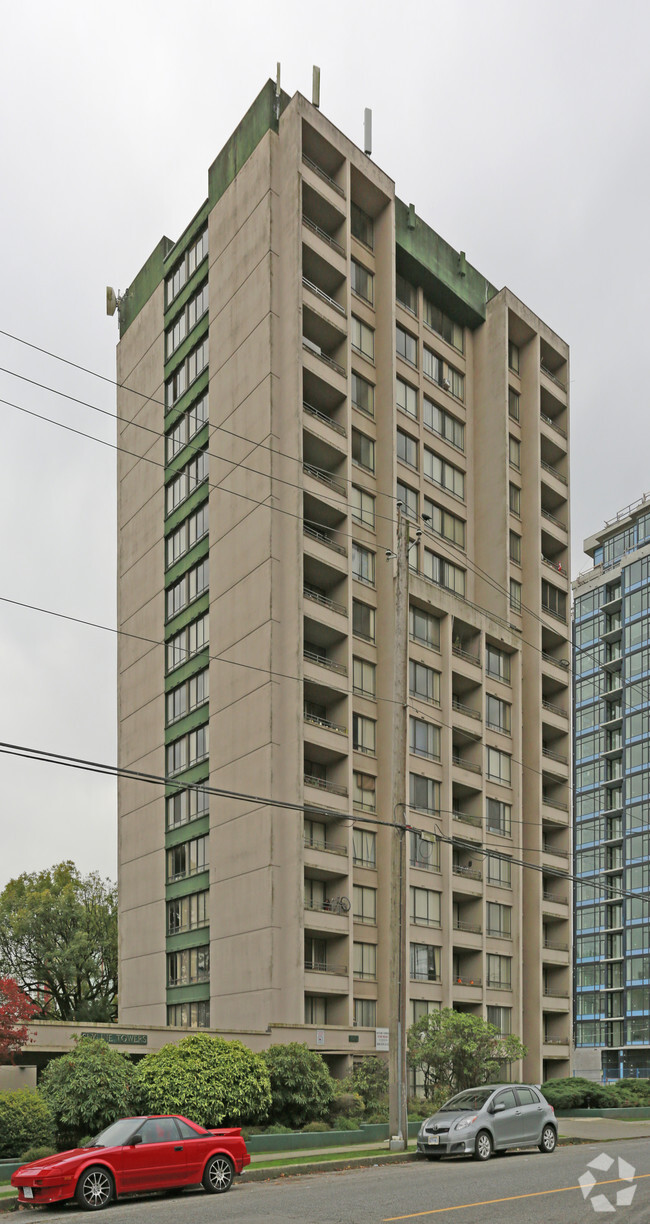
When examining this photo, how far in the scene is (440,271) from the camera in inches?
2377

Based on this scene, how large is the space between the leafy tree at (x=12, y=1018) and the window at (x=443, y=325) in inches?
1696

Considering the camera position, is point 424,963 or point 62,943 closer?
point 424,963

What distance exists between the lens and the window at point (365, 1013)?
1844 inches

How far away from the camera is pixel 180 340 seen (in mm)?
59656

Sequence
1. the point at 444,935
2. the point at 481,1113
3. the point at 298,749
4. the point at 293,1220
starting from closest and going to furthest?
the point at 293,1220 → the point at 481,1113 → the point at 298,749 → the point at 444,935

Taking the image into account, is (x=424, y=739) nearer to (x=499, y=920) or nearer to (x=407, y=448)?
(x=499, y=920)

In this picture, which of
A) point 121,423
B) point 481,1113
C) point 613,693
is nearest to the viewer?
point 481,1113

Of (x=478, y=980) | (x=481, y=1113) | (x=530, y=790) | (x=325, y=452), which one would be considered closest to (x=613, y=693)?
(x=530, y=790)

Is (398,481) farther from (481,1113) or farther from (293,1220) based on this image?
(293,1220)

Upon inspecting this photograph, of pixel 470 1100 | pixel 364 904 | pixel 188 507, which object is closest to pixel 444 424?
pixel 188 507

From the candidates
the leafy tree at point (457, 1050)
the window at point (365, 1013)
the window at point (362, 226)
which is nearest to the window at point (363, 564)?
the window at point (362, 226)

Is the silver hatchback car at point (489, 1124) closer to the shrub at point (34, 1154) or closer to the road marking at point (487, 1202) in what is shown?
the road marking at point (487, 1202)

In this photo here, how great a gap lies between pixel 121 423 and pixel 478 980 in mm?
34700
